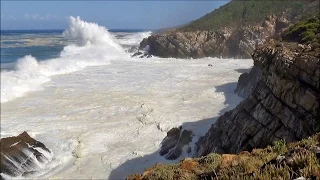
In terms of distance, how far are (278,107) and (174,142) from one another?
563cm

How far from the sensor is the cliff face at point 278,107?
10991 mm

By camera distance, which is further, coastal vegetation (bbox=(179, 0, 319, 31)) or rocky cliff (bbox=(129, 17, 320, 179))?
coastal vegetation (bbox=(179, 0, 319, 31))

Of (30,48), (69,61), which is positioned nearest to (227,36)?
(69,61)

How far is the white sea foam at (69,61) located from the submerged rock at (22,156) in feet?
38.8

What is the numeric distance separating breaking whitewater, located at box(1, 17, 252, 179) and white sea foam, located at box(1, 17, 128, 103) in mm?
167

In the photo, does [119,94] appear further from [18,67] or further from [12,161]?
[18,67]

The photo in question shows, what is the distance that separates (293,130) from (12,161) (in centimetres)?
991

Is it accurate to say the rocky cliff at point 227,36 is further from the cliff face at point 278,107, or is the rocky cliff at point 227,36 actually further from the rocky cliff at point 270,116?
the cliff face at point 278,107

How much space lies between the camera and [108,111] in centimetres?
2202

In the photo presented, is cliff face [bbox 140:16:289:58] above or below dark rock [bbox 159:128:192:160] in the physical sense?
above

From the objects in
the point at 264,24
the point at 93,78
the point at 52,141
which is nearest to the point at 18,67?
the point at 93,78

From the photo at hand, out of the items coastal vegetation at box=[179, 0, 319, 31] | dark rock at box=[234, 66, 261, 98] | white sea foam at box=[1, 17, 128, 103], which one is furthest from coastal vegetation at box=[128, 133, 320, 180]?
coastal vegetation at box=[179, 0, 319, 31]

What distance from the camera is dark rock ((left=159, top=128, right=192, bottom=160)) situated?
1563 centimetres

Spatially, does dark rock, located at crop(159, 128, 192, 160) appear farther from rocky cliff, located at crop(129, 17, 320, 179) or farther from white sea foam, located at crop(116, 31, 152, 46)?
white sea foam, located at crop(116, 31, 152, 46)
